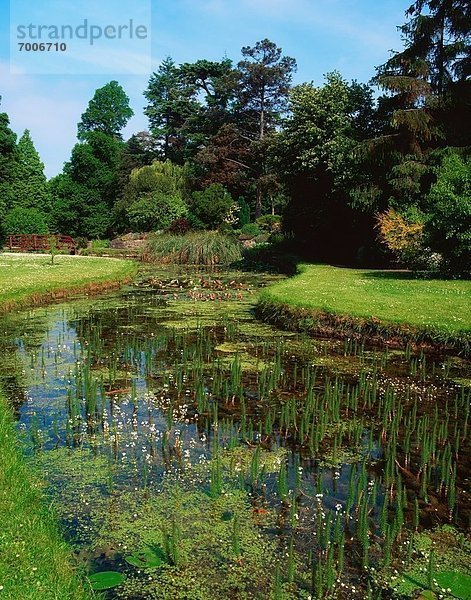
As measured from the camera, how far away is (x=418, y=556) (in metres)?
4.91

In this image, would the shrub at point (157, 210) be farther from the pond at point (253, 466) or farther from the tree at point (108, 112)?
the pond at point (253, 466)

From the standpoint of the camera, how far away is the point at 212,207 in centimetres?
4378

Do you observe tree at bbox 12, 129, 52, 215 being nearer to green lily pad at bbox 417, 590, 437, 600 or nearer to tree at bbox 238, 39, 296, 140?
tree at bbox 238, 39, 296, 140

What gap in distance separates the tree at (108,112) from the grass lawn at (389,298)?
205 feet

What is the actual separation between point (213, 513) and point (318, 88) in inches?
1109

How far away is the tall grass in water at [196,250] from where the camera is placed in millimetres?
36906

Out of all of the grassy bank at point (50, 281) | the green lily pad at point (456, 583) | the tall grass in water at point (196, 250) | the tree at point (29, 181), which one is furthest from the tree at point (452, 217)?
the tree at point (29, 181)

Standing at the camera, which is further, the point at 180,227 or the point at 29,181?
the point at 29,181

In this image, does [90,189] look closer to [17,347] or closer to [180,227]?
[180,227]

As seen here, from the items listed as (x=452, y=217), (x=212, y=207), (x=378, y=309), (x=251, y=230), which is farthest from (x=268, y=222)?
(x=378, y=309)

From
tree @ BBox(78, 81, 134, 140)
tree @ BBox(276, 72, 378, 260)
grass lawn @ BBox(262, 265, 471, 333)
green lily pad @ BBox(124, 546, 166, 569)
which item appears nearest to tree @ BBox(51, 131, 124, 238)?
tree @ BBox(78, 81, 134, 140)

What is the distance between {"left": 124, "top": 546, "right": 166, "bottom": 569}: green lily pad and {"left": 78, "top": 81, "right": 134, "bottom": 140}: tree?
250ft

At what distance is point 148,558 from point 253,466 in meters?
1.64

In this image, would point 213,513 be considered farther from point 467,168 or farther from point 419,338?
point 467,168
